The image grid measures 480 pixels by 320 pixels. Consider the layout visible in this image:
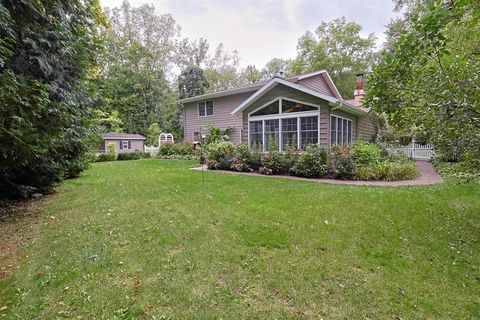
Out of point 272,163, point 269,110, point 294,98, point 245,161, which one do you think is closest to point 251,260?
point 272,163

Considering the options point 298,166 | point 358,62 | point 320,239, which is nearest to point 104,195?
point 320,239

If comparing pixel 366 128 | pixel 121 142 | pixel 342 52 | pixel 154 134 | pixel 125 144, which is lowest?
pixel 125 144

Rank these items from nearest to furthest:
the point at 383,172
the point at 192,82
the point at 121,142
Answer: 1. the point at 383,172
2. the point at 121,142
3. the point at 192,82

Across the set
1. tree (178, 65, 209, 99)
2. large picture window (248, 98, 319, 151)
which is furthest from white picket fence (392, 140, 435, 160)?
tree (178, 65, 209, 99)

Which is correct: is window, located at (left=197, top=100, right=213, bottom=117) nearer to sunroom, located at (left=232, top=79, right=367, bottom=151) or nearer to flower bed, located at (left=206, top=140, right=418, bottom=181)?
sunroom, located at (left=232, top=79, right=367, bottom=151)

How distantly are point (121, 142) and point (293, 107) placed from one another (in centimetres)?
2298

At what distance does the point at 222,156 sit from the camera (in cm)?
1088

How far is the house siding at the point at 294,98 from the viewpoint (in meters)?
9.68

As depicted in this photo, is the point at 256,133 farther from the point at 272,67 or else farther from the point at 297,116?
the point at 272,67

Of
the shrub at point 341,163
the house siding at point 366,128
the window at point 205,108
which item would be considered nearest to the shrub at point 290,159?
the shrub at point 341,163

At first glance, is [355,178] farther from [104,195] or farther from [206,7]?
[206,7]

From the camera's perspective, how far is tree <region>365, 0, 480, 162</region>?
2994 mm

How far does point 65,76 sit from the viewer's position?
16.8 feet

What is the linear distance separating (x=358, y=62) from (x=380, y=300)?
2886cm
